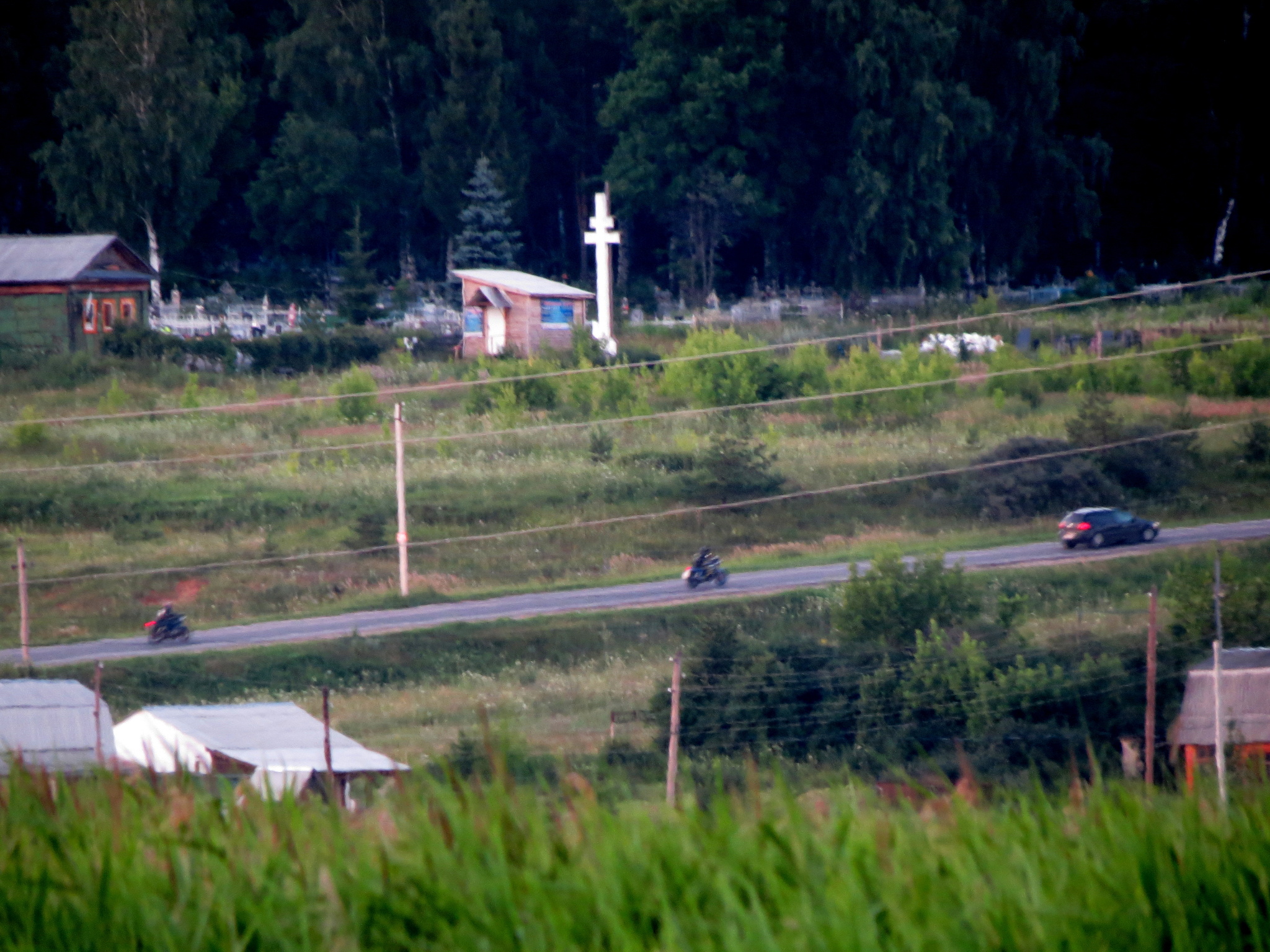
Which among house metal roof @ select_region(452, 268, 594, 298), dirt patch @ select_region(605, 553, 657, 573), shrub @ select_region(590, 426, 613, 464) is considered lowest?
dirt patch @ select_region(605, 553, 657, 573)

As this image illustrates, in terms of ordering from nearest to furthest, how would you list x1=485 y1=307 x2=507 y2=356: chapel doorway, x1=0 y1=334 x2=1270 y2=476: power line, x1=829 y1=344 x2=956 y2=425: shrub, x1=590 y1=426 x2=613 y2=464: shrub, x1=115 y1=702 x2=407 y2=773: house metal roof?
x1=115 y1=702 x2=407 y2=773: house metal roof < x1=0 y1=334 x2=1270 y2=476: power line < x1=590 y1=426 x2=613 y2=464: shrub < x1=829 y1=344 x2=956 y2=425: shrub < x1=485 y1=307 x2=507 y2=356: chapel doorway

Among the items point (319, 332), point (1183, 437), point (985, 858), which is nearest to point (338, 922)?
point (985, 858)

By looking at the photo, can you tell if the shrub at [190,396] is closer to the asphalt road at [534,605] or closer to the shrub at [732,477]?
the asphalt road at [534,605]

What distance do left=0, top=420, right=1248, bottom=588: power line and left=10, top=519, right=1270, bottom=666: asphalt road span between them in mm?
1705

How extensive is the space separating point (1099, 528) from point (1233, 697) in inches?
293

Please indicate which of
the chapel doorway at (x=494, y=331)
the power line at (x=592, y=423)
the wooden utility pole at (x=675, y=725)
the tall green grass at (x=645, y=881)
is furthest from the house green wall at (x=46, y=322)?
the tall green grass at (x=645, y=881)

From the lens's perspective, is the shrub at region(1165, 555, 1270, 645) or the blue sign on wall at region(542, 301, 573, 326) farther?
the blue sign on wall at region(542, 301, 573, 326)

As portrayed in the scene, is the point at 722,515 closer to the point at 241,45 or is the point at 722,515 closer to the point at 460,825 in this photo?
the point at 460,825

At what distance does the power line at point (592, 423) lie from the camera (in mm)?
24297

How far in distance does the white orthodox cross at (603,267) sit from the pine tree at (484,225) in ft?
36.8

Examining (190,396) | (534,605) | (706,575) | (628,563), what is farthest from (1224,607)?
(190,396)

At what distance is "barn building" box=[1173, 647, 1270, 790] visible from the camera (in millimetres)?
13422

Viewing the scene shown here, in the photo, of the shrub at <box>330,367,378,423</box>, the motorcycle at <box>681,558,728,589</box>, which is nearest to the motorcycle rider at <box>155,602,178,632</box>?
the motorcycle at <box>681,558,728,589</box>

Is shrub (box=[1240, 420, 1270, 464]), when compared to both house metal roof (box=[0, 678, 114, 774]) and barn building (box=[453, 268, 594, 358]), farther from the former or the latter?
house metal roof (box=[0, 678, 114, 774])
